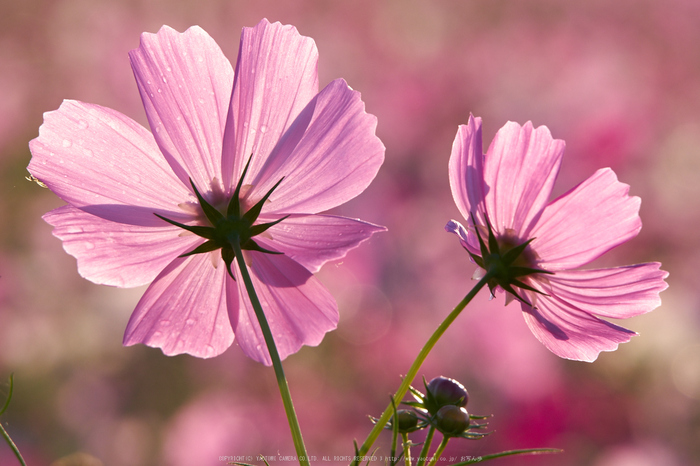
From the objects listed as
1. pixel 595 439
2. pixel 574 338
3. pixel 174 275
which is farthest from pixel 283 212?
pixel 595 439

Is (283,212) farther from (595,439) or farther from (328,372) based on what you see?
(595,439)

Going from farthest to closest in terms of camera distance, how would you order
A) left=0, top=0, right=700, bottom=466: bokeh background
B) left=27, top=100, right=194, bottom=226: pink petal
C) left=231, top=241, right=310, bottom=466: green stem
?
left=0, top=0, right=700, bottom=466: bokeh background, left=27, top=100, right=194, bottom=226: pink petal, left=231, top=241, right=310, bottom=466: green stem

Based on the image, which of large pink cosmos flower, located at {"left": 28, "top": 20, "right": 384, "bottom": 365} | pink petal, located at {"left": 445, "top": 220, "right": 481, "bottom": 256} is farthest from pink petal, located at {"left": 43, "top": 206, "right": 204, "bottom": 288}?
pink petal, located at {"left": 445, "top": 220, "right": 481, "bottom": 256}

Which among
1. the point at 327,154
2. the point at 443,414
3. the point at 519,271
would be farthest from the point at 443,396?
the point at 327,154

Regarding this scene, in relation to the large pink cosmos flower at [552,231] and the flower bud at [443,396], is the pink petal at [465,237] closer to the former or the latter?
the large pink cosmos flower at [552,231]

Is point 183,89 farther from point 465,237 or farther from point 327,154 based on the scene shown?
point 465,237

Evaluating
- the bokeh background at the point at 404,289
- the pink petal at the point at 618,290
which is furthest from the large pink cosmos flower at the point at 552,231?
the bokeh background at the point at 404,289

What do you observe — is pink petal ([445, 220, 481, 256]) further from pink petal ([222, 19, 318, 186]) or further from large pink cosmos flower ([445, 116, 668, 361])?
pink petal ([222, 19, 318, 186])
